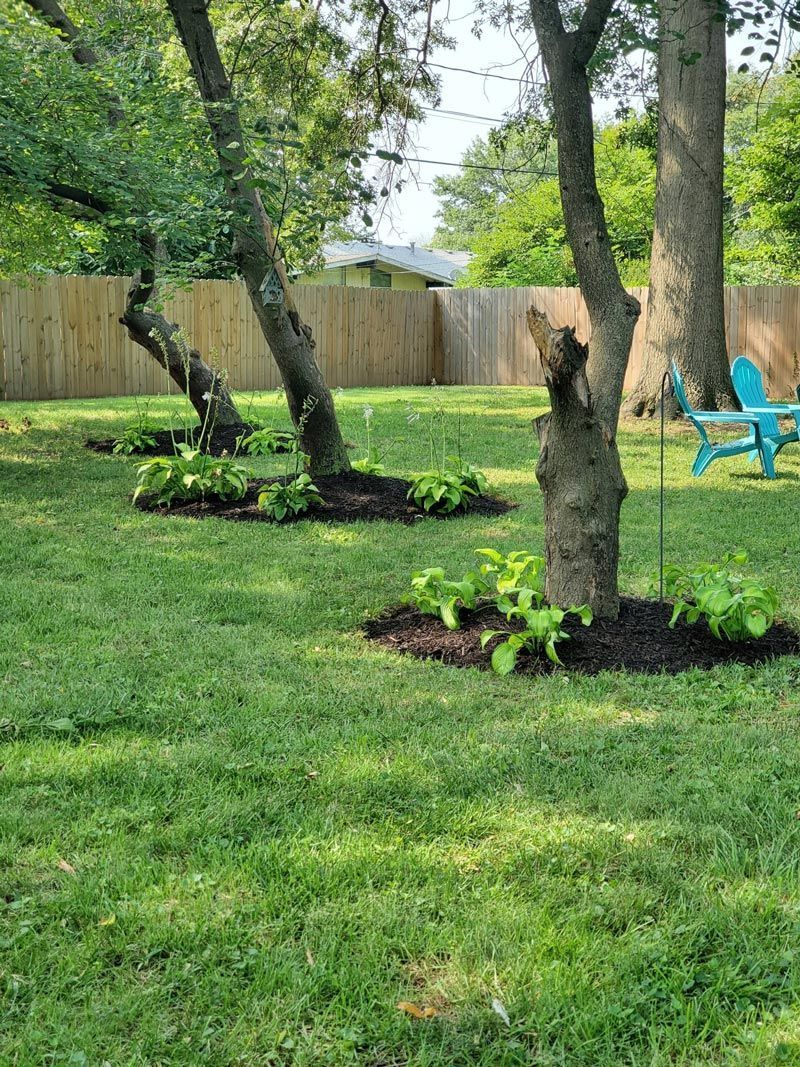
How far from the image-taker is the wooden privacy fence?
1420 centimetres

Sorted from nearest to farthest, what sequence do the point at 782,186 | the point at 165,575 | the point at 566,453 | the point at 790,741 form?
the point at 790,741 → the point at 566,453 → the point at 165,575 → the point at 782,186

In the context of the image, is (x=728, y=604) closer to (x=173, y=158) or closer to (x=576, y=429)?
(x=576, y=429)

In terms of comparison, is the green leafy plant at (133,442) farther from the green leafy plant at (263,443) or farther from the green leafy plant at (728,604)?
the green leafy plant at (728,604)

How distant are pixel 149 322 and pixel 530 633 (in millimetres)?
7072

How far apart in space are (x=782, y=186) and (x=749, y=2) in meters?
14.8

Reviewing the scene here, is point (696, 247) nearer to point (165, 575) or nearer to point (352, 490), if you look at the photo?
point (352, 490)

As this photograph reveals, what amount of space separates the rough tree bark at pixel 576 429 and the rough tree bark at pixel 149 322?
13.9ft

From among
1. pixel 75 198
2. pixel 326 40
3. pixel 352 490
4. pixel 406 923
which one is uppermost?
pixel 326 40

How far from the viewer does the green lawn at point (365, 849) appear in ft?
6.10

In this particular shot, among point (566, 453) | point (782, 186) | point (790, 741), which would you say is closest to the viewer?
point (790, 741)

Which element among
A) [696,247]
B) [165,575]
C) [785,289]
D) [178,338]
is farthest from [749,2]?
[785,289]

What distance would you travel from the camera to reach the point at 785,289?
1528 centimetres

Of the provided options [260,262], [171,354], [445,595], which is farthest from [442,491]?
[171,354]

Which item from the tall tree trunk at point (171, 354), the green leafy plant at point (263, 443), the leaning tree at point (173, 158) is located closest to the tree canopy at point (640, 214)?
the tall tree trunk at point (171, 354)
